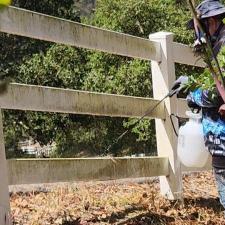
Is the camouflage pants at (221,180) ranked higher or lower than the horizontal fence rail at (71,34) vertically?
lower

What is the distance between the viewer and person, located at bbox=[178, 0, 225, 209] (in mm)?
3174

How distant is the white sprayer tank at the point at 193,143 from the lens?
3525 mm

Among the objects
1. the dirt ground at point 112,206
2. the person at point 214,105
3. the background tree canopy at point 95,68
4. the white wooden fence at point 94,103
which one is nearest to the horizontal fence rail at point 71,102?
the white wooden fence at point 94,103

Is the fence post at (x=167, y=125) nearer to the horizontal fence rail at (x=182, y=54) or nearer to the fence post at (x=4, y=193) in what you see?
the horizontal fence rail at (x=182, y=54)

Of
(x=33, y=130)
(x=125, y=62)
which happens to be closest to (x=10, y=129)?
(x=33, y=130)

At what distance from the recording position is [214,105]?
323cm

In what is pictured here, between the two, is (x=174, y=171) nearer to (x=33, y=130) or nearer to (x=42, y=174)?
(x=42, y=174)

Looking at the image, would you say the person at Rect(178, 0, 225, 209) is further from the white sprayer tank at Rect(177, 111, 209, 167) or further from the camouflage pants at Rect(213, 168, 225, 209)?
the white sprayer tank at Rect(177, 111, 209, 167)

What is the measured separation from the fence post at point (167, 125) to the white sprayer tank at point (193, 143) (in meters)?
1.08

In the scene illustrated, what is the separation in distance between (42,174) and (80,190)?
201cm

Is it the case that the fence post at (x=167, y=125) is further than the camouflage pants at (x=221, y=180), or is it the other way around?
the fence post at (x=167, y=125)

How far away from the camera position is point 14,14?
3.34 m

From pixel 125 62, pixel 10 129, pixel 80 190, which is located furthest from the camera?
pixel 10 129

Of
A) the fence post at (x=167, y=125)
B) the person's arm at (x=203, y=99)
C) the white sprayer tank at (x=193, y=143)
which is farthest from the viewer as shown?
the fence post at (x=167, y=125)
